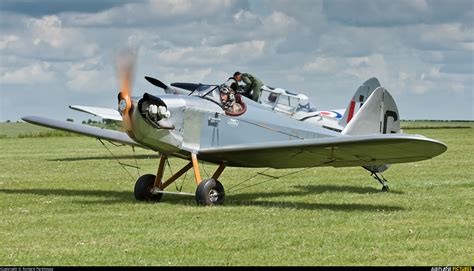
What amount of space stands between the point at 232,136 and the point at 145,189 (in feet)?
5.75

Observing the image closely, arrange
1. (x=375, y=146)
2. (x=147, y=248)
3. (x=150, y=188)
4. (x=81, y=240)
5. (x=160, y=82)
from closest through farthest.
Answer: (x=147, y=248), (x=81, y=240), (x=375, y=146), (x=150, y=188), (x=160, y=82)

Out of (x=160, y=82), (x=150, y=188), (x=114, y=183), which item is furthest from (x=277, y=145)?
(x=114, y=183)

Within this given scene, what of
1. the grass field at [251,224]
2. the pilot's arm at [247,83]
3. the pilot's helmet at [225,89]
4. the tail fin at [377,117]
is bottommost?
the grass field at [251,224]

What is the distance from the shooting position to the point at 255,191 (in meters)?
16.0

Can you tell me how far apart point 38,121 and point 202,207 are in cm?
556

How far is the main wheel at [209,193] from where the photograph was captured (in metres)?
12.9

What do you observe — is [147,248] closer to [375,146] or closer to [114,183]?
[375,146]

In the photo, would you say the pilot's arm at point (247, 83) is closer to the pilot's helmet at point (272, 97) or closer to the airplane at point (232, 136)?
the airplane at point (232, 136)

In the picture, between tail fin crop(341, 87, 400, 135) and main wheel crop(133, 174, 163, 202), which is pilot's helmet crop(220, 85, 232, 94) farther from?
tail fin crop(341, 87, 400, 135)

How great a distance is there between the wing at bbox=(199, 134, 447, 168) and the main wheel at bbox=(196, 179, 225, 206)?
0.69 meters

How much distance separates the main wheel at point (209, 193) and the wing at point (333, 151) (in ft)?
2.27

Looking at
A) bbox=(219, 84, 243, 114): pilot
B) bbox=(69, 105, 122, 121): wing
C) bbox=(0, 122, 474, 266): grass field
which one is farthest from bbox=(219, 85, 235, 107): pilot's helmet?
bbox=(69, 105, 122, 121): wing

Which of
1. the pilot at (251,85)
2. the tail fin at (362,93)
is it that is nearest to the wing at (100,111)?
the tail fin at (362,93)

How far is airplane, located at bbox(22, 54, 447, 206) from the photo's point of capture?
12.6 metres
